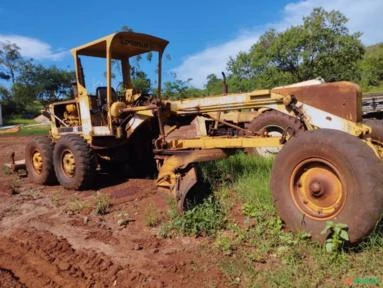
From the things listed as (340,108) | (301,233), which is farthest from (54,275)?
(340,108)

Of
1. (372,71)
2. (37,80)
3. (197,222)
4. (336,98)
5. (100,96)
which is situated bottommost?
(197,222)

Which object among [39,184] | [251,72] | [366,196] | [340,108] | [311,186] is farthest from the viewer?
[251,72]

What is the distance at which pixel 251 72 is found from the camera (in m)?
37.8

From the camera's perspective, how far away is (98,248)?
4758mm

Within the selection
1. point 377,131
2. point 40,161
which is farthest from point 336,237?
point 40,161

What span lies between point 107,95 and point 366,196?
4.89 meters

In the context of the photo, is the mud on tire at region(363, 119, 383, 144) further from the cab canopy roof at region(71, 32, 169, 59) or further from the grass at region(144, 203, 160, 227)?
the cab canopy roof at region(71, 32, 169, 59)

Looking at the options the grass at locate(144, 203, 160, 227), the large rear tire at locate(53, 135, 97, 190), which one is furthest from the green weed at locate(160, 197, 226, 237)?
the large rear tire at locate(53, 135, 97, 190)

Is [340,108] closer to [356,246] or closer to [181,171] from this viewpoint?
[356,246]

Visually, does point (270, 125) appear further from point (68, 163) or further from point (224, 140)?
point (68, 163)

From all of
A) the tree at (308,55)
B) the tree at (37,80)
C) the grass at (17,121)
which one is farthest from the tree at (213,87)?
the tree at (37,80)

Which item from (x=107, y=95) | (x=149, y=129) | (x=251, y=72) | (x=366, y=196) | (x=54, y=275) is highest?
(x=251, y=72)

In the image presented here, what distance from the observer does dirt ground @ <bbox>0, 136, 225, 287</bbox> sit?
393 cm

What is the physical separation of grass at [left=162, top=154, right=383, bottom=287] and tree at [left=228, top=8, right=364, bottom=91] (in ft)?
94.2
